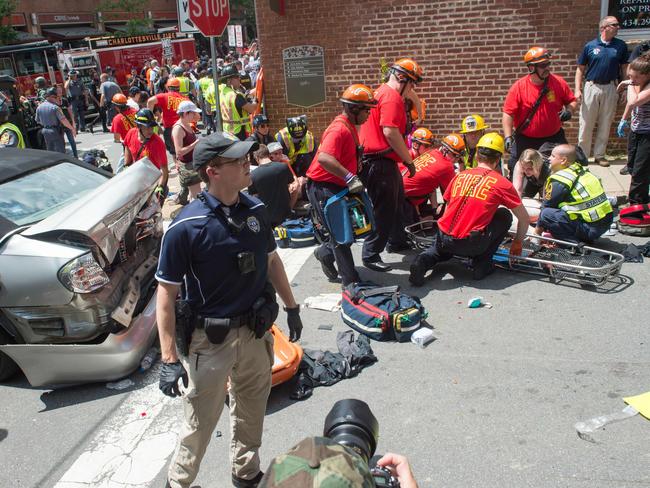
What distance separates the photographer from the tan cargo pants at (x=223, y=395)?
2.87m

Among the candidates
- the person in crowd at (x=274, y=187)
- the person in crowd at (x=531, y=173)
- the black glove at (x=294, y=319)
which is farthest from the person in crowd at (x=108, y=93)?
the black glove at (x=294, y=319)

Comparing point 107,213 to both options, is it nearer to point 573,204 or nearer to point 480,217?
point 480,217

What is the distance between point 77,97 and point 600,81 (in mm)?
16025

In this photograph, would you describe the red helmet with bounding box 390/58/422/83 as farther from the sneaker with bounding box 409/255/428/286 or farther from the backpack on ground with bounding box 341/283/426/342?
the backpack on ground with bounding box 341/283/426/342

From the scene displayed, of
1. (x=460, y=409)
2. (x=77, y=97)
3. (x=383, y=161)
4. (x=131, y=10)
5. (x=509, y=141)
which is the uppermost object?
(x=131, y=10)

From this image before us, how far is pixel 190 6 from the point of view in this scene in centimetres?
672

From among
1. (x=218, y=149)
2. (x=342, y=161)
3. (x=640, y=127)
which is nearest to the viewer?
(x=218, y=149)

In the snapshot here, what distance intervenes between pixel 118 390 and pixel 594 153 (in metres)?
7.91

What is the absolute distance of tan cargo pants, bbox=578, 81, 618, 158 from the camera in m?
8.53

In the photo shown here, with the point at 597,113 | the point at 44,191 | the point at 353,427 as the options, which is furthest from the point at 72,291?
the point at 597,113

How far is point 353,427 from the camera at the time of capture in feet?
6.89

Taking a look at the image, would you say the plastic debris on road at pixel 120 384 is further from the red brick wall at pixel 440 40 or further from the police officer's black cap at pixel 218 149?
the red brick wall at pixel 440 40

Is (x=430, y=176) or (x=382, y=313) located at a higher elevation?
(x=430, y=176)

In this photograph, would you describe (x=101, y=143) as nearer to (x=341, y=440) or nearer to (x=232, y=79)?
(x=232, y=79)
